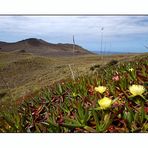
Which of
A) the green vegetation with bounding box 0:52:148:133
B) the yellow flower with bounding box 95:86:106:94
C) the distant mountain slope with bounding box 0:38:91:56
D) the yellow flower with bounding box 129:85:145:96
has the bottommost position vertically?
the green vegetation with bounding box 0:52:148:133

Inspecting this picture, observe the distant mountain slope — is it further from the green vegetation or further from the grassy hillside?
the green vegetation

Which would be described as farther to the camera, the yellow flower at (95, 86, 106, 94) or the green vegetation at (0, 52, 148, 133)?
the yellow flower at (95, 86, 106, 94)

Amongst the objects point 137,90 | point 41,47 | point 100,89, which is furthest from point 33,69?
point 137,90

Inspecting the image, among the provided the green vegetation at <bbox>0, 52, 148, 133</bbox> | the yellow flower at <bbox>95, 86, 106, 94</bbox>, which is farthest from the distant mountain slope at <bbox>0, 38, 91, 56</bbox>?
the yellow flower at <bbox>95, 86, 106, 94</bbox>

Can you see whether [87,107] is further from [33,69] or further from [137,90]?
[33,69]

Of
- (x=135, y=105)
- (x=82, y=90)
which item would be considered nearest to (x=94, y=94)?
(x=82, y=90)

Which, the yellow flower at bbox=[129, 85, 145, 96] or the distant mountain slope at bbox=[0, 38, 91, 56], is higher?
the distant mountain slope at bbox=[0, 38, 91, 56]
